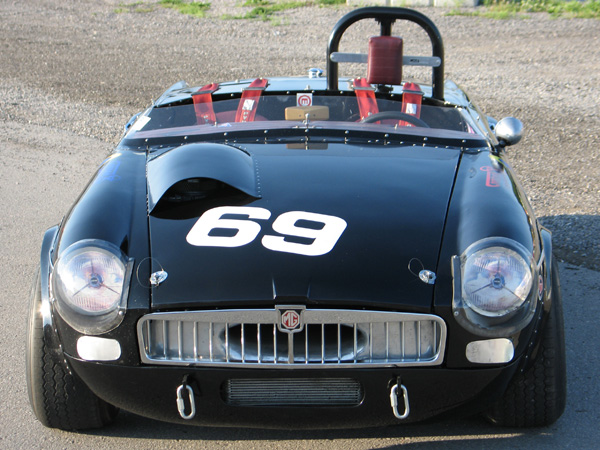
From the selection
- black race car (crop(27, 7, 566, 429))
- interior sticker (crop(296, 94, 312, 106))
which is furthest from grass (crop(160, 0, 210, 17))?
black race car (crop(27, 7, 566, 429))

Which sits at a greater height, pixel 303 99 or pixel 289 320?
pixel 303 99

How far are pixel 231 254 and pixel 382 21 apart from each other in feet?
7.68

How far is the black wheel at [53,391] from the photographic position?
275cm

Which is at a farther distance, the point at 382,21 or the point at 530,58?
the point at 530,58

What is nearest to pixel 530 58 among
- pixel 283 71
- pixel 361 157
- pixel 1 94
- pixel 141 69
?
pixel 283 71

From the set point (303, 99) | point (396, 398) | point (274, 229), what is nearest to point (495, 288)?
point (396, 398)

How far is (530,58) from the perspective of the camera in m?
12.3

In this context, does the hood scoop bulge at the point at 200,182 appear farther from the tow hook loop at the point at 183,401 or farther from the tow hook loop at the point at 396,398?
the tow hook loop at the point at 396,398

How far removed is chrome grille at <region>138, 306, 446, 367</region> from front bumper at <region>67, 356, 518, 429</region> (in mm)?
32

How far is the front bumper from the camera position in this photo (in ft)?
8.15

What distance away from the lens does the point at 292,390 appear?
8.34 ft

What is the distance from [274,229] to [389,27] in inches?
84.5

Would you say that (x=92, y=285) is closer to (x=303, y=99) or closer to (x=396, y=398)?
(x=396, y=398)

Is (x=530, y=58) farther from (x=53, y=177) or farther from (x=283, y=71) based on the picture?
(x=53, y=177)
